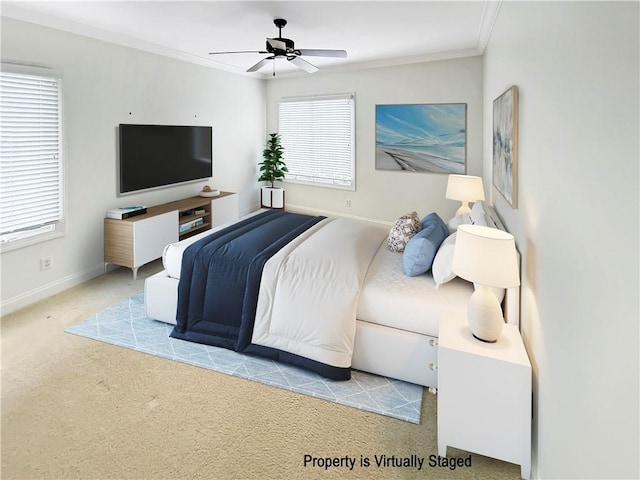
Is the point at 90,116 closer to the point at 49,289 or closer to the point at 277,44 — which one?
the point at 49,289

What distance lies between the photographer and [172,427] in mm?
2053

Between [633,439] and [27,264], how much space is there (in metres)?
4.21

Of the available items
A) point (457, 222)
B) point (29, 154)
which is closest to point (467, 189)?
point (457, 222)

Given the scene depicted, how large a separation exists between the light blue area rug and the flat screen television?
1.85 metres

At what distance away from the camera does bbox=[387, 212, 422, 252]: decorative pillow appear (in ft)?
10.6

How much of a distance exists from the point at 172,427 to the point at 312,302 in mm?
1026

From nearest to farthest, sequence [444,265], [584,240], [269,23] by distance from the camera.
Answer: [584,240] < [444,265] < [269,23]

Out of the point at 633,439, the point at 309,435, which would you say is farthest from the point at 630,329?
the point at 309,435

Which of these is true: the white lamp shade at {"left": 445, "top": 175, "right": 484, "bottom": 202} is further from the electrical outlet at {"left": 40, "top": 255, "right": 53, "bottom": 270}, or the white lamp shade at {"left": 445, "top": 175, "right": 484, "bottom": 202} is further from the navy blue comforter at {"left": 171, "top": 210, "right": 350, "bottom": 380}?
the electrical outlet at {"left": 40, "top": 255, "right": 53, "bottom": 270}

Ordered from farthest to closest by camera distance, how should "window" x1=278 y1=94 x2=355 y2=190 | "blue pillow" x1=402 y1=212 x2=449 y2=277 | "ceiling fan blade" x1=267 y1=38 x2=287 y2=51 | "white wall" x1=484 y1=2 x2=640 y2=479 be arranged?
"window" x1=278 y1=94 x2=355 y2=190, "ceiling fan blade" x1=267 y1=38 x2=287 y2=51, "blue pillow" x1=402 y1=212 x2=449 y2=277, "white wall" x1=484 y1=2 x2=640 y2=479

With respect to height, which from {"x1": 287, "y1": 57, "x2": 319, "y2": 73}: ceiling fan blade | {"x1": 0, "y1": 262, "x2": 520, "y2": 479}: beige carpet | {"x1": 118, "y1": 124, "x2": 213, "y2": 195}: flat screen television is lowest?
{"x1": 0, "y1": 262, "x2": 520, "y2": 479}: beige carpet

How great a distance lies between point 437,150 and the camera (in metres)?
5.74

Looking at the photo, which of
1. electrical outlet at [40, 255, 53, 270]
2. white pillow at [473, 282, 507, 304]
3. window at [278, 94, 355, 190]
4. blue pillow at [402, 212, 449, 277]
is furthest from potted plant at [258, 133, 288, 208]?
white pillow at [473, 282, 507, 304]

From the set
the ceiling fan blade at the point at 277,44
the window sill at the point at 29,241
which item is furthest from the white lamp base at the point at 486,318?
the window sill at the point at 29,241
